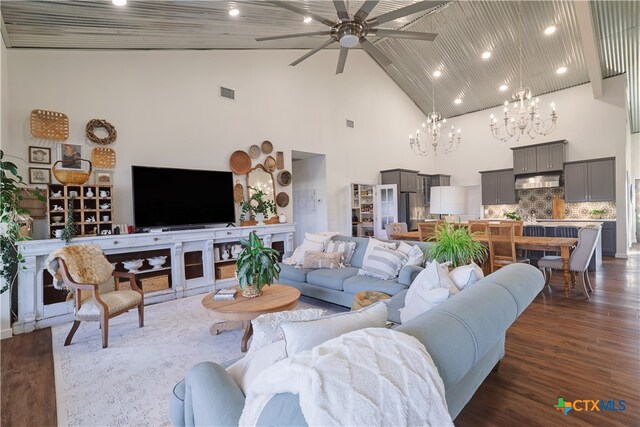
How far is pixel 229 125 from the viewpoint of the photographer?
5.50 metres

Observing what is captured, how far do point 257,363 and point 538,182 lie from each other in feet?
28.8

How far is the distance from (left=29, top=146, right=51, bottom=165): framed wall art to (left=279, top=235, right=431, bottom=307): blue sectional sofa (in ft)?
10.7

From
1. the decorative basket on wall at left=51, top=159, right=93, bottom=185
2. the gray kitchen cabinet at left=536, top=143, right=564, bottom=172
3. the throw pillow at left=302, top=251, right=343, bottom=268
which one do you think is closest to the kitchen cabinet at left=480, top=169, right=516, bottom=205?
the gray kitchen cabinet at left=536, top=143, right=564, bottom=172

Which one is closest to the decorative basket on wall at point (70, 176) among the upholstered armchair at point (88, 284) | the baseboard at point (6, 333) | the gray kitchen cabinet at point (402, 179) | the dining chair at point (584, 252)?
the upholstered armchair at point (88, 284)

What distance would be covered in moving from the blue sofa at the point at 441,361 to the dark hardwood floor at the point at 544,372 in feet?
2.03

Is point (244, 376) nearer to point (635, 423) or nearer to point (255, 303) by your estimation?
point (255, 303)

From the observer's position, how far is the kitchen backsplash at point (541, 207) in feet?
23.1

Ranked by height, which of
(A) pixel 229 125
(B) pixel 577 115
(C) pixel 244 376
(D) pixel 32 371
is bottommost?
(D) pixel 32 371

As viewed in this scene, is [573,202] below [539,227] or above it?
above

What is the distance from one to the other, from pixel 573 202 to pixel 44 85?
405 inches

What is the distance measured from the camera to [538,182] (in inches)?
300

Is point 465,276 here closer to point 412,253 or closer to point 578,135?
point 412,253

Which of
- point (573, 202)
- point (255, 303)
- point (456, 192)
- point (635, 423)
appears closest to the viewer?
point (635, 423)

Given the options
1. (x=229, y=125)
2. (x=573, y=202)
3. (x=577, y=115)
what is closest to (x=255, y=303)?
(x=229, y=125)
